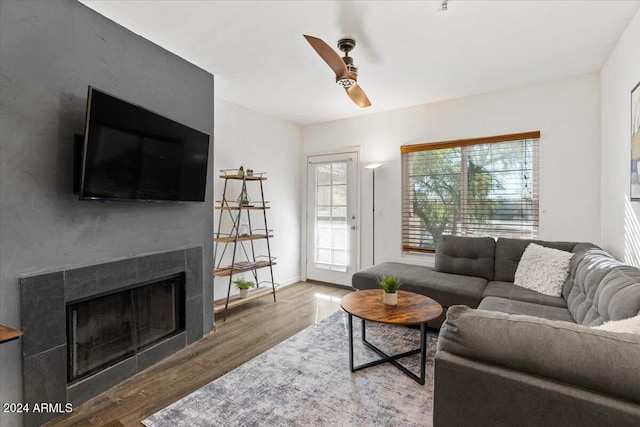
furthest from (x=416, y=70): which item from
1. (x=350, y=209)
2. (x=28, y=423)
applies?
(x=28, y=423)

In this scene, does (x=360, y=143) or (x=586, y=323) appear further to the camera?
(x=360, y=143)

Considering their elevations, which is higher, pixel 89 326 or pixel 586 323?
pixel 586 323

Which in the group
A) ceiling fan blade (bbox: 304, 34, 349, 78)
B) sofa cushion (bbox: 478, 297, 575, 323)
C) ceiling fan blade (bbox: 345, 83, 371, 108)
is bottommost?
sofa cushion (bbox: 478, 297, 575, 323)

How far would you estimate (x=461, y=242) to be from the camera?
11.4 ft

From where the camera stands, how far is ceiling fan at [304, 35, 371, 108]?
6.47 ft

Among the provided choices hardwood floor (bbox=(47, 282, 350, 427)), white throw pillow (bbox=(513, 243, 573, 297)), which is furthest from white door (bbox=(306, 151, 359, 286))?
white throw pillow (bbox=(513, 243, 573, 297))

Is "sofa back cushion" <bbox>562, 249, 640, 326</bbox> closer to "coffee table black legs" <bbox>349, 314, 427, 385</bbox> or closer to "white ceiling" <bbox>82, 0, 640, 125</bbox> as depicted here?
"coffee table black legs" <bbox>349, 314, 427, 385</bbox>

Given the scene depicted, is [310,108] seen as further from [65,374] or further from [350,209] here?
[65,374]

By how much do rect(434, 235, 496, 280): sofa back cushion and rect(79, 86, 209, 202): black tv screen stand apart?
2.65 m

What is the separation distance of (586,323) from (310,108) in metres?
3.55

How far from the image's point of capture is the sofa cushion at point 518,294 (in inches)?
97.7

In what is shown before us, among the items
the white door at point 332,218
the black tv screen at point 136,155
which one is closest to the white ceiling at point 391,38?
the black tv screen at point 136,155

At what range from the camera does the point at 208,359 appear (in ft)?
8.38

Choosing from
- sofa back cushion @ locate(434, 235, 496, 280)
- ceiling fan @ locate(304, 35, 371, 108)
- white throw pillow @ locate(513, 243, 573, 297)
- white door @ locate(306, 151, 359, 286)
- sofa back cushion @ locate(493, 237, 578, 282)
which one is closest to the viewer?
ceiling fan @ locate(304, 35, 371, 108)
